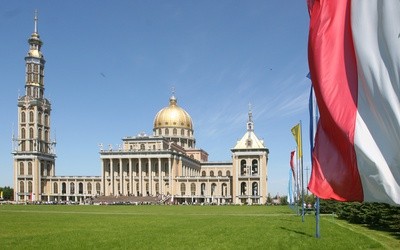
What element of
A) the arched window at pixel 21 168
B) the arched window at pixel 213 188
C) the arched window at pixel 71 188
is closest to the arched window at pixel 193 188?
the arched window at pixel 213 188

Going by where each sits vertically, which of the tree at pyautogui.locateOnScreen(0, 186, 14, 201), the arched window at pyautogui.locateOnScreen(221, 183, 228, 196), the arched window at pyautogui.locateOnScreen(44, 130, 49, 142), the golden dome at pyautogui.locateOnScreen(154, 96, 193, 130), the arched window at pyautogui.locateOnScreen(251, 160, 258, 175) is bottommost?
the tree at pyautogui.locateOnScreen(0, 186, 14, 201)

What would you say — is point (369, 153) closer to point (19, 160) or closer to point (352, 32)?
point (352, 32)

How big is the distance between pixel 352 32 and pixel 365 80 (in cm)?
55

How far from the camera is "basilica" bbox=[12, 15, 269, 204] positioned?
12325cm

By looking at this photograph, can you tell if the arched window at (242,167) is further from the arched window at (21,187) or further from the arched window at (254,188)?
the arched window at (21,187)

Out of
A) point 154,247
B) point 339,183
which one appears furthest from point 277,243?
point 339,183

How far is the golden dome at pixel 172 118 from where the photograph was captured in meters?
143

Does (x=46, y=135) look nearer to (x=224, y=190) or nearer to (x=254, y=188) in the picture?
(x=224, y=190)

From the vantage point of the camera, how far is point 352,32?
18.1 feet

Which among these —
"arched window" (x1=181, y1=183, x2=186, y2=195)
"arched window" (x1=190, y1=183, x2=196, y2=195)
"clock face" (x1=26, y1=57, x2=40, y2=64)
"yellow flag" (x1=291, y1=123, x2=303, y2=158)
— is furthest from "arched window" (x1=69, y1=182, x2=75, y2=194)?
"yellow flag" (x1=291, y1=123, x2=303, y2=158)

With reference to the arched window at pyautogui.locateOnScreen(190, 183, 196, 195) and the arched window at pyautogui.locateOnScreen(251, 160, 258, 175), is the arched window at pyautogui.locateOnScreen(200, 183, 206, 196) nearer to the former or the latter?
the arched window at pyautogui.locateOnScreen(190, 183, 196, 195)

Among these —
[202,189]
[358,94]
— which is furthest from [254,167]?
[358,94]

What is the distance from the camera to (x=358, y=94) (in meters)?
5.64

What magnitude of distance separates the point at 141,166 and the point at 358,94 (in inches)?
4901
